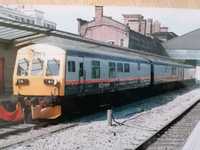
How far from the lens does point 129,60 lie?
81.6ft

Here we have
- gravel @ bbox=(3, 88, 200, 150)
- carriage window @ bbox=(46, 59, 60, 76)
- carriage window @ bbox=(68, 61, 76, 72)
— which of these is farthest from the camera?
carriage window @ bbox=(68, 61, 76, 72)

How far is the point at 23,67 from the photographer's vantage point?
1711 cm

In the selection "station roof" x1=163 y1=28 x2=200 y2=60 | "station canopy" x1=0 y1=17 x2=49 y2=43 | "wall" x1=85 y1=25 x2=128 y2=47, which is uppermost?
"wall" x1=85 y1=25 x2=128 y2=47

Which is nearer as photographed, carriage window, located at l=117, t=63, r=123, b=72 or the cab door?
the cab door

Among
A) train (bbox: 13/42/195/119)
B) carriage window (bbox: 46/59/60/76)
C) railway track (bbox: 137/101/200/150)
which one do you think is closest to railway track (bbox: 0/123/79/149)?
train (bbox: 13/42/195/119)

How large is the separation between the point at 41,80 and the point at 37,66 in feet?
2.26

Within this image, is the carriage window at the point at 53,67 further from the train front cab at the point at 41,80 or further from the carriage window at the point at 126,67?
the carriage window at the point at 126,67

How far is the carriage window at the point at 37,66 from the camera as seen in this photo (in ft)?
54.2

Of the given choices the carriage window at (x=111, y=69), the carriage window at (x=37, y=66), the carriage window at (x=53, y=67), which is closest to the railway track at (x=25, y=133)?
the carriage window at (x=53, y=67)

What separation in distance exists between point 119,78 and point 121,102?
2768mm

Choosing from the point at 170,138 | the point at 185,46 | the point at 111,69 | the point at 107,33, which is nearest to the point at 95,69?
the point at 111,69

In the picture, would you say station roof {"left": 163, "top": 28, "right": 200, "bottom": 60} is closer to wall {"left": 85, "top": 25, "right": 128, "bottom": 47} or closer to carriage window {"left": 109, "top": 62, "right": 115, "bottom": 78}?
wall {"left": 85, "top": 25, "right": 128, "bottom": 47}

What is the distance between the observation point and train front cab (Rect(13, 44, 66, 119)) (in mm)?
15586

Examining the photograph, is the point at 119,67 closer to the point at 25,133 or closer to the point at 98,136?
the point at 25,133
